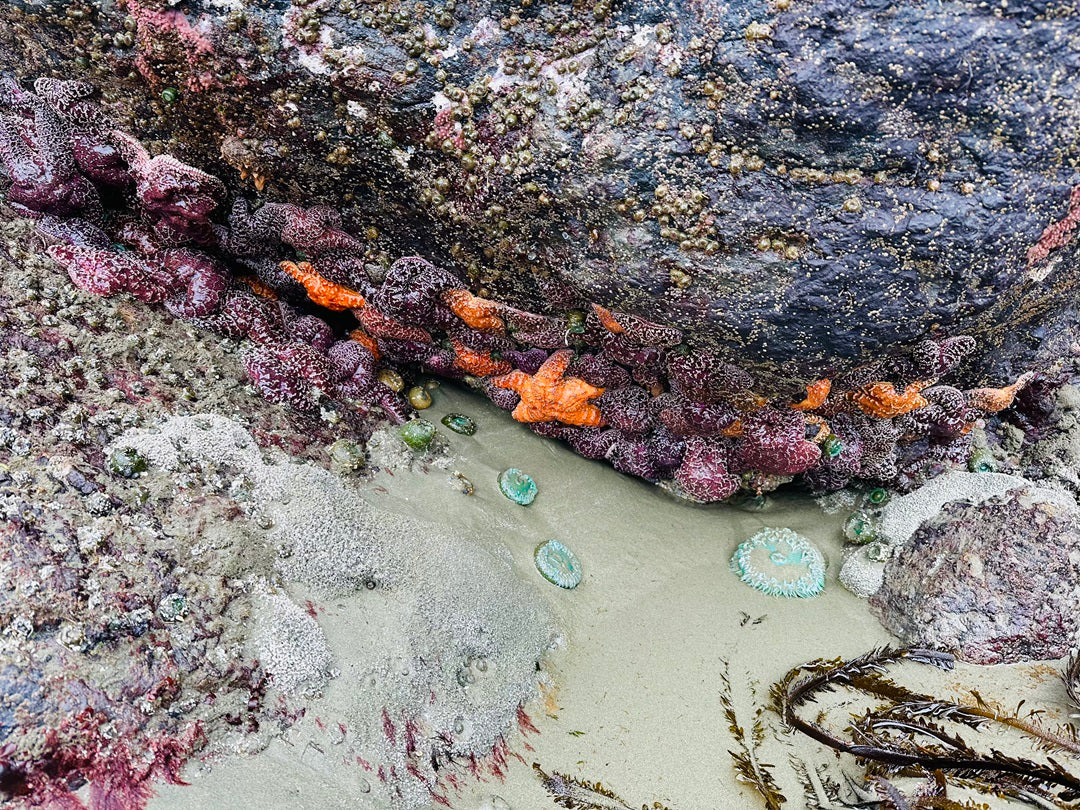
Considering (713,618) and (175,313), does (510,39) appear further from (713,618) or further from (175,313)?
(713,618)

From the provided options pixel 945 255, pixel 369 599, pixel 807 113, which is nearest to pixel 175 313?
pixel 369 599

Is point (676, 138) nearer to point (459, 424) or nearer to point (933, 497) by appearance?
point (459, 424)

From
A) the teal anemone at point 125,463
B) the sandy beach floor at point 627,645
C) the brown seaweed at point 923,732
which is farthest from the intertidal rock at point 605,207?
the brown seaweed at point 923,732

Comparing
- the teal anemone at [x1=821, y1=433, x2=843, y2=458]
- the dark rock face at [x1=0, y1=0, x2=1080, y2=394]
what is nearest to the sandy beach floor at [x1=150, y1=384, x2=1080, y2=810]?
the teal anemone at [x1=821, y1=433, x2=843, y2=458]

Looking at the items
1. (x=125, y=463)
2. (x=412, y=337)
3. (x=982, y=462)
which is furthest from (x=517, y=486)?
(x=982, y=462)

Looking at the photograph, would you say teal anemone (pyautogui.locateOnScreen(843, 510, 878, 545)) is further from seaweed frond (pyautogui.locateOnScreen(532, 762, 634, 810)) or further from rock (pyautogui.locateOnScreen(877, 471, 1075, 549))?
seaweed frond (pyautogui.locateOnScreen(532, 762, 634, 810))

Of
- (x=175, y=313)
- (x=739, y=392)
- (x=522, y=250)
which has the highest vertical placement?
(x=522, y=250)
